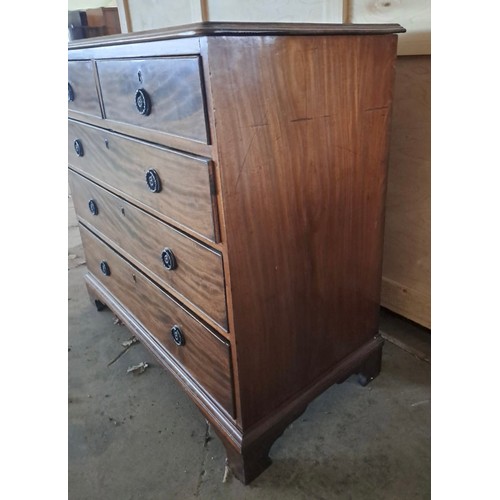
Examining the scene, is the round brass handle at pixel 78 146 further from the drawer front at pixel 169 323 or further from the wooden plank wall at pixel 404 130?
the wooden plank wall at pixel 404 130

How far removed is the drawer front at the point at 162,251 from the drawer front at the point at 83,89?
24 cm

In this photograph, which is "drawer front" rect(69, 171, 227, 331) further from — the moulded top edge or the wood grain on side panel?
the moulded top edge

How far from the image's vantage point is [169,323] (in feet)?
3.96

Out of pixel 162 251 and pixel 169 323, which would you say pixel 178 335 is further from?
pixel 162 251

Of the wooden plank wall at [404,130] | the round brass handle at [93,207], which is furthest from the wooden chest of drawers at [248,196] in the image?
the wooden plank wall at [404,130]

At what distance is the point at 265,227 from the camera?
87 centimetres

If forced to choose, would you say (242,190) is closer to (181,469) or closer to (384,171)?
(384,171)

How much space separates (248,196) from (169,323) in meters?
0.54

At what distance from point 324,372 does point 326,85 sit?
2.41 feet

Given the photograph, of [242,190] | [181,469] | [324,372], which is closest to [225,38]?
[242,190]

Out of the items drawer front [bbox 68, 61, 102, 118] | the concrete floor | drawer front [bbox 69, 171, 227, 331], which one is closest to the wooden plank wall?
the concrete floor

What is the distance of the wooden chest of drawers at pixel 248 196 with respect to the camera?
0.77 metres

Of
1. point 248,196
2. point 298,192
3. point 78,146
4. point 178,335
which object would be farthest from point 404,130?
point 78,146
